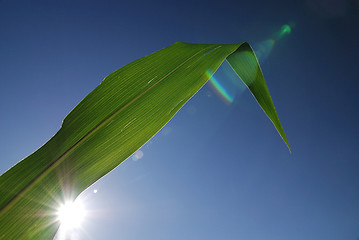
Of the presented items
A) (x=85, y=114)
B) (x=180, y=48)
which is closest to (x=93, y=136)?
(x=85, y=114)

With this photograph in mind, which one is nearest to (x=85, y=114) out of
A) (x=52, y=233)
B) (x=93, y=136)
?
(x=93, y=136)

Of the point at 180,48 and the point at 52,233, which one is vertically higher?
the point at 180,48

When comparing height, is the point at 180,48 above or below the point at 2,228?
above

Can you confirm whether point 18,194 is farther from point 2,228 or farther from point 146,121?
point 146,121

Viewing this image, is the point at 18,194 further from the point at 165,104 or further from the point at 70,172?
the point at 165,104

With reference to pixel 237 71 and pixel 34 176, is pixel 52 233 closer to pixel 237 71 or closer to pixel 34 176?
pixel 34 176
